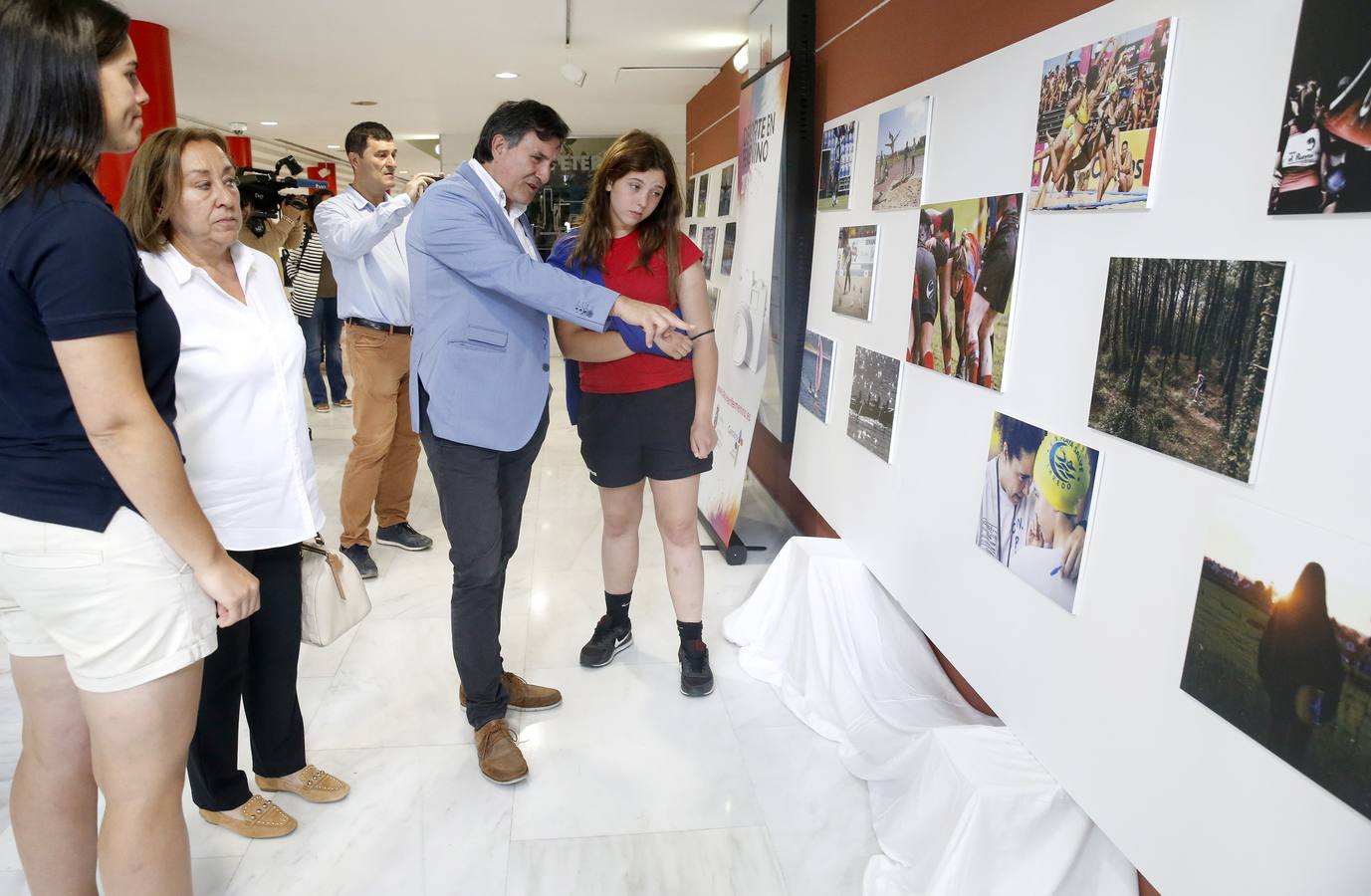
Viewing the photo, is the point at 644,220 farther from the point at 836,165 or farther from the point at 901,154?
the point at 836,165

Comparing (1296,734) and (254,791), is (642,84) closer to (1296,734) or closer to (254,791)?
(254,791)

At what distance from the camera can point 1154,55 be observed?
4.37ft

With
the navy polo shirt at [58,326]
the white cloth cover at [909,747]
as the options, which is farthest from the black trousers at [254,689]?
the white cloth cover at [909,747]

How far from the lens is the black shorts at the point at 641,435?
2.41 metres

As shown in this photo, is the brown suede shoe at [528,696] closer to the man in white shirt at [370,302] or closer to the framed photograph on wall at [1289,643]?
the man in white shirt at [370,302]

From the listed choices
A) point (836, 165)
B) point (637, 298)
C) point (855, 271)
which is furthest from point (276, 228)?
point (855, 271)

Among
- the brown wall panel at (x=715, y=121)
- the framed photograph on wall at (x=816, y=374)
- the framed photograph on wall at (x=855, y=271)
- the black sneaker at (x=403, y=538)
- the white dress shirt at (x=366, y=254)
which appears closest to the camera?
the framed photograph on wall at (x=855, y=271)

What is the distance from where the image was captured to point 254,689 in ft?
6.27

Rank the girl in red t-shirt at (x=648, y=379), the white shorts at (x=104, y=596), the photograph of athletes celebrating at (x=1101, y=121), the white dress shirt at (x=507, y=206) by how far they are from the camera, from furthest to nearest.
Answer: the girl in red t-shirt at (x=648, y=379) < the white dress shirt at (x=507, y=206) < the photograph of athletes celebrating at (x=1101, y=121) < the white shorts at (x=104, y=596)

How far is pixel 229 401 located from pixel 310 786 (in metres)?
1.04

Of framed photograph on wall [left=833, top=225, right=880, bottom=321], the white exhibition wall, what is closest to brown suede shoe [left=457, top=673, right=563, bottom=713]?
the white exhibition wall

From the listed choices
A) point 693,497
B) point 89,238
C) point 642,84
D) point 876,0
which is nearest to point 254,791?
point 693,497

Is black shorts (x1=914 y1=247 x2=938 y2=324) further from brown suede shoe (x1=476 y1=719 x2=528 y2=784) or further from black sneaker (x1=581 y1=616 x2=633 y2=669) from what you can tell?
brown suede shoe (x1=476 y1=719 x2=528 y2=784)

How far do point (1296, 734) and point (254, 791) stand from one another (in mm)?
2150
